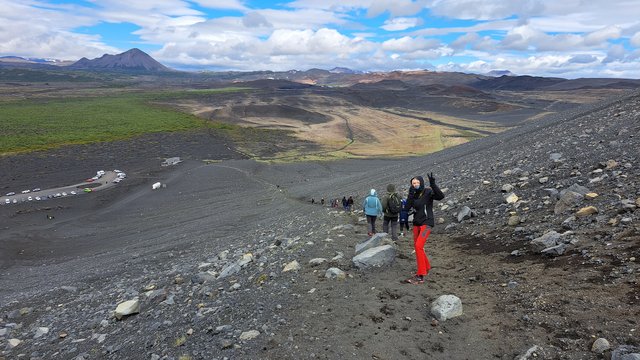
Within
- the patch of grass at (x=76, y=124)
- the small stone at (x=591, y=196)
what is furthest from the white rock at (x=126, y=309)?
the patch of grass at (x=76, y=124)

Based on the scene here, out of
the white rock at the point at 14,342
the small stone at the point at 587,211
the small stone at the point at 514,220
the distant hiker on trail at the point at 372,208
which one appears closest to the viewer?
the small stone at the point at 587,211

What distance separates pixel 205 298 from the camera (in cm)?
989

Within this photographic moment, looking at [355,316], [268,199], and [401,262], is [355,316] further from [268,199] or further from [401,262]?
→ [268,199]

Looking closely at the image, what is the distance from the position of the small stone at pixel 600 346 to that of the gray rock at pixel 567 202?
5.82 meters

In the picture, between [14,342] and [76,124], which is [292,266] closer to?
[14,342]

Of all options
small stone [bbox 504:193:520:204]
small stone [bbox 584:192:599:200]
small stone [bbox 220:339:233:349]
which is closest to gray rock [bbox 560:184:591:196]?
small stone [bbox 584:192:599:200]

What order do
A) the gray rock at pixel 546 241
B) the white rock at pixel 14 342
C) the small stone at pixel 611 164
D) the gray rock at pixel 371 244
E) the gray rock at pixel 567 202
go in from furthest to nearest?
the small stone at pixel 611 164
the gray rock at pixel 371 244
the gray rock at pixel 567 202
the white rock at pixel 14 342
the gray rock at pixel 546 241

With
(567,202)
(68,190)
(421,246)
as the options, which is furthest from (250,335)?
(68,190)

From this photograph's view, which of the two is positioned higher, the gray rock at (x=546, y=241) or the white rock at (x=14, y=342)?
the gray rock at (x=546, y=241)

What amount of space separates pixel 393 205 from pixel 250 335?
6044 millimetres

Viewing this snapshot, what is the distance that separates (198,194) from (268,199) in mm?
8134

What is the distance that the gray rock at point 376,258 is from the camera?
960cm

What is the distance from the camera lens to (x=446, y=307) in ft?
23.3

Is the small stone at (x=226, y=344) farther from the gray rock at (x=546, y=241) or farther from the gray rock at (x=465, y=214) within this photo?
the gray rock at (x=465, y=214)
